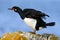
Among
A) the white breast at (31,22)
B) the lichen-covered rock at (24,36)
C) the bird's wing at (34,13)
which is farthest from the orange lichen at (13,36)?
the bird's wing at (34,13)

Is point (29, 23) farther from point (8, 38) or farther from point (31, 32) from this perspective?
point (8, 38)

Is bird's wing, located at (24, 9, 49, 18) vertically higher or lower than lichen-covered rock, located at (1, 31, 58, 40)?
higher

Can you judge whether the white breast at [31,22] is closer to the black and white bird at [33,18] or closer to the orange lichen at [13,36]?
the black and white bird at [33,18]

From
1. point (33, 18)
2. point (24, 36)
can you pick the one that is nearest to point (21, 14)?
point (33, 18)

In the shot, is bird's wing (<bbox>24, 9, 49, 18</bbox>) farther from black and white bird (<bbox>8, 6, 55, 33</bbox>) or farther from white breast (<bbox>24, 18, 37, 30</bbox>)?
white breast (<bbox>24, 18, 37, 30</bbox>)

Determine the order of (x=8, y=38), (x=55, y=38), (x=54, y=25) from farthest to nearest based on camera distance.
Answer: (x=54, y=25) → (x=55, y=38) → (x=8, y=38)

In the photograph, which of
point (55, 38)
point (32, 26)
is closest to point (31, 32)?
point (32, 26)

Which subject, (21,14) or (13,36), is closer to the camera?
(13,36)

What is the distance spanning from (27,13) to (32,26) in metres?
0.38

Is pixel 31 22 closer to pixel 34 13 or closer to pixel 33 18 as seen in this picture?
pixel 33 18

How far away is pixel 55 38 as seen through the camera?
24.3 feet

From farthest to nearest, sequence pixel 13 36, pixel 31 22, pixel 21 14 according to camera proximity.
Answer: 1. pixel 21 14
2. pixel 31 22
3. pixel 13 36

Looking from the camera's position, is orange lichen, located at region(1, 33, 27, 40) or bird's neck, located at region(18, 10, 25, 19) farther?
Answer: bird's neck, located at region(18, 10, 25, 19)

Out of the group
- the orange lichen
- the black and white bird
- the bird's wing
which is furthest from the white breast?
the orange lichen
